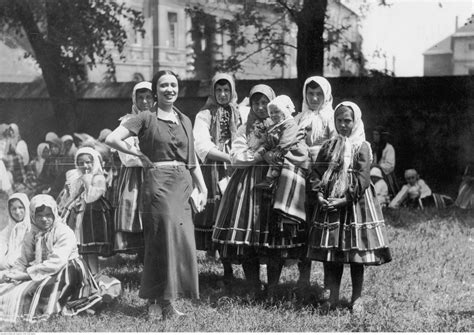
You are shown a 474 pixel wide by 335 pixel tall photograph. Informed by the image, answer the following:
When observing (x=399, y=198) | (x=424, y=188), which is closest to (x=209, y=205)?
(x=424, y=188)

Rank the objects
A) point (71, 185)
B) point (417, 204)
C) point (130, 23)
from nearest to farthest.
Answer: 1. point (71, 185)
2. point (130, 23)
3. point (417, 204)

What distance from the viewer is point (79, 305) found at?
4082mm

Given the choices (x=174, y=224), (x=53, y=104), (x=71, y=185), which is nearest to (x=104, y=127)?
(x=53, y=104)

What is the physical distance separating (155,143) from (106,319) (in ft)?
3.99

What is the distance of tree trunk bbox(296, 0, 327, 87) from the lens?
19.4ft

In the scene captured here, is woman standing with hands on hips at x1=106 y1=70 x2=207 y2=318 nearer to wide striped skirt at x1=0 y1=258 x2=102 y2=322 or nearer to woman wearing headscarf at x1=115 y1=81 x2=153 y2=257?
wide striped skirt at x1=0 y1=258 x2=102 y2=322

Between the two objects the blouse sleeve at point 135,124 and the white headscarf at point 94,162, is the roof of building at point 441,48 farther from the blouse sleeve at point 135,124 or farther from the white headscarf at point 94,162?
the white headscarf at point 94,162

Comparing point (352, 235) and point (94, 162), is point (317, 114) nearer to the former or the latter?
point (352, 235)

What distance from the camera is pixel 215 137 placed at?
4.76 metres

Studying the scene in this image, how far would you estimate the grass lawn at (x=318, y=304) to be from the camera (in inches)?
152

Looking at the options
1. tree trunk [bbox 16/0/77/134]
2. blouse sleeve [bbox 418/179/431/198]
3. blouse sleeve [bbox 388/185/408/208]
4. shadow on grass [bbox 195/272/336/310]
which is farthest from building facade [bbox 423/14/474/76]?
tree trunk [bbox 16/0/77/134]

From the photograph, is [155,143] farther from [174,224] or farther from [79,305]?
[79,305]

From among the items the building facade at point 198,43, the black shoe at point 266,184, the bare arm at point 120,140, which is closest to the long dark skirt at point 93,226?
the bare arm at point 120,140

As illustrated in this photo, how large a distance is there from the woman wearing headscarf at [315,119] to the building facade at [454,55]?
1779 millimetres
